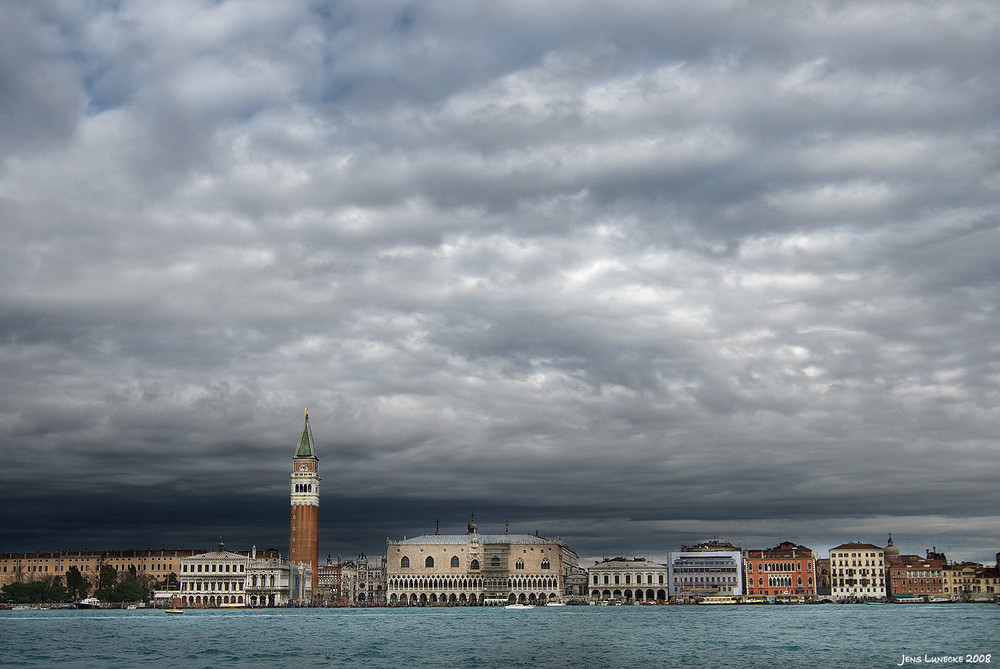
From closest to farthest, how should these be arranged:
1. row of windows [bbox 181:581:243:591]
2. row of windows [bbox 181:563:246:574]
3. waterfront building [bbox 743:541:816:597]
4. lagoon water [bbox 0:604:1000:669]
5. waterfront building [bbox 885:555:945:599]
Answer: lagoon water [bbox 0:604:1000:669]
row of windows [bbox 181:581:243:591]
row of windows [bbox 181:563:246:574]
waterfront building [bbox 743:541:816:597]
waterfront building [bbox 885:555:945:599]

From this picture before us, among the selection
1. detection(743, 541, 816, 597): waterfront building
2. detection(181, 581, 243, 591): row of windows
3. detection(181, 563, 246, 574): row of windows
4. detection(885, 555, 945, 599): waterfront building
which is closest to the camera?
detection(181, 581, 243, 591): row of windows

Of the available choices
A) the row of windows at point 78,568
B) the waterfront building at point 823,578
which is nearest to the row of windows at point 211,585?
the row of windows at point 78,568

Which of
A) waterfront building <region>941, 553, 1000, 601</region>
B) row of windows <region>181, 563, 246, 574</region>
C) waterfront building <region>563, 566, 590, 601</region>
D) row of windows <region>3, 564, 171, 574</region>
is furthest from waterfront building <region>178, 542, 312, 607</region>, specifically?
waterfront building <region>941, 553, 1000, 601</region>

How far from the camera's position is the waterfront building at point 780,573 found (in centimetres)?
16975

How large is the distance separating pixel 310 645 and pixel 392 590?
119689 millimetres

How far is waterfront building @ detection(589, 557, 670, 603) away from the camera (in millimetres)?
175125

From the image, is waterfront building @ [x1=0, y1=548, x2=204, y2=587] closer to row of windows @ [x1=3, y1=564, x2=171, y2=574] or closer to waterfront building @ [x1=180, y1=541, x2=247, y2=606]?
row of windows @ [x1=3, y1=564, x2=171, y2=574]

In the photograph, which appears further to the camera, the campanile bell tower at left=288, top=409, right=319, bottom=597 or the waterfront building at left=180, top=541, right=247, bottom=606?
the campanile bell tower at left=288, top=409, right=319, bottom=597

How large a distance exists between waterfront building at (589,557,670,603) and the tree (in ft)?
261

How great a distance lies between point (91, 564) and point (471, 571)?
6801cm

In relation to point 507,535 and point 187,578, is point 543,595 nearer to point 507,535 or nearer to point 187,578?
point 507,535

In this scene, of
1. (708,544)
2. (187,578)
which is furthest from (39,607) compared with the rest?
(708,544)

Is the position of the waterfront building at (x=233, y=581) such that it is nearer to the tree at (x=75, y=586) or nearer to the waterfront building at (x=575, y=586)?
the tree at (x=75, y=586)

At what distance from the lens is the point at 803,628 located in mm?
74875
